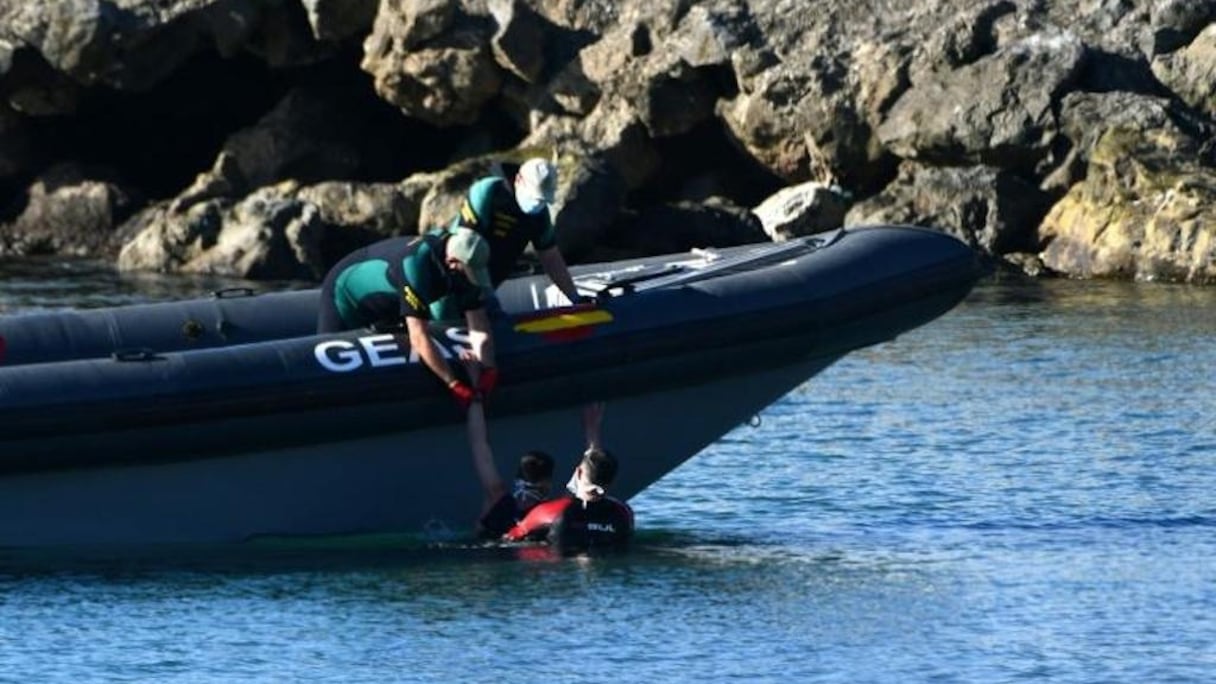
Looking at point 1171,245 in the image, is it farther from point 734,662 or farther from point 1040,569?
point 734,662

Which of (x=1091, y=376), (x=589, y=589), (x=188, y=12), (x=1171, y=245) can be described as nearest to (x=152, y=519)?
(x=589, y=589)

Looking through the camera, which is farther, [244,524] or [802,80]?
[802,80]

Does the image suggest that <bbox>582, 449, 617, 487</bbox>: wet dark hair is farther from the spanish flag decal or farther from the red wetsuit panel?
the spanish flag decal

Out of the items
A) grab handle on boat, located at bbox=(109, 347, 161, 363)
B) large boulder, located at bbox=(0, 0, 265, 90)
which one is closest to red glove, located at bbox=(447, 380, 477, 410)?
grab handle on boat, located at bbox=(109, 347, 161, 363)

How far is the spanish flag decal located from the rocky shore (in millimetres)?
9694

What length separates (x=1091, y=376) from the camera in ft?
52.3

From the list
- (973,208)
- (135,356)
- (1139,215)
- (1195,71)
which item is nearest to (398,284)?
(135,356)

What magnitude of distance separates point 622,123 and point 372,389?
12.1m

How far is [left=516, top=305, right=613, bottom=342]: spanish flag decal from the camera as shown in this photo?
11281mm

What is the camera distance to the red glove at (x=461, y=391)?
11.1 meters

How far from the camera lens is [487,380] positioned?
438 inches

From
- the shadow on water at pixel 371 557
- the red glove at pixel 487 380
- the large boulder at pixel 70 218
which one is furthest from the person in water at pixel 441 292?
the large boulder at pixel 70 218

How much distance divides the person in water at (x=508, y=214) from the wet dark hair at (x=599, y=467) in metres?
0.78

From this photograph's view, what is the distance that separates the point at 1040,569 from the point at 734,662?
75.8 inches
